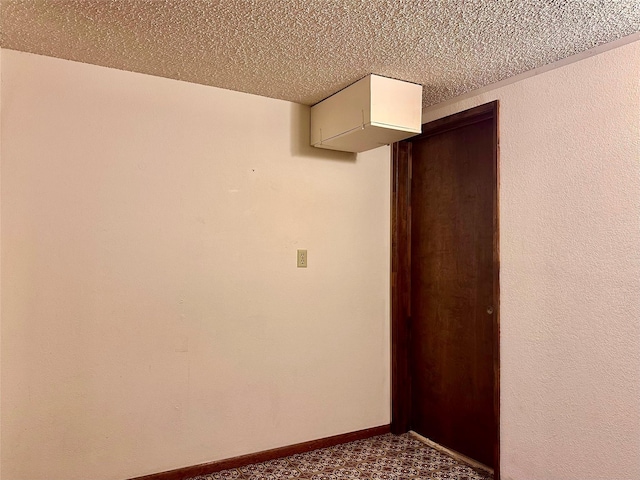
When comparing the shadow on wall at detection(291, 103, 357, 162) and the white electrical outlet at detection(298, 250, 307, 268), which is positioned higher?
the shadow on wall at detection(291, 103, 357, 162)

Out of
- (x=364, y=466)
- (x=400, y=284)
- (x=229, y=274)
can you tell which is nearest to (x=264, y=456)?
(x=364, y=466)

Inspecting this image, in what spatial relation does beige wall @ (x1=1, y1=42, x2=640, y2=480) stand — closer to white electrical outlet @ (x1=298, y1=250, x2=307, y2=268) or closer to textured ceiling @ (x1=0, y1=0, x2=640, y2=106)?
white electrical outlet @ (x1=298, y1=250, x2=307, y2=268)

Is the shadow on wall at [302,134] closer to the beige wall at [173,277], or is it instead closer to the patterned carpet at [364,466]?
the beige wall at [173,277]

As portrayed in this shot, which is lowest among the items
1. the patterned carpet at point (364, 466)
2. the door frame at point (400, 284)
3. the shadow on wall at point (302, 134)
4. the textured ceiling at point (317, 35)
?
the patterned carpet at point (364, 466)

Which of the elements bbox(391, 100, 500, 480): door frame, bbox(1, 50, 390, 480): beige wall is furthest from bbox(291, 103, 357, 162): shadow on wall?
bbox(391, 100, 500, 480): door frame

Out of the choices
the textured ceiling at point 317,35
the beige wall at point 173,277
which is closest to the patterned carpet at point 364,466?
the beige wall at point 173,277

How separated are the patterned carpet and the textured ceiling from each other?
2.23 metres

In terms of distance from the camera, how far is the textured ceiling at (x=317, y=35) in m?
1.83

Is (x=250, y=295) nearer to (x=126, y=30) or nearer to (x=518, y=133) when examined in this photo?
(x=126, y=30)

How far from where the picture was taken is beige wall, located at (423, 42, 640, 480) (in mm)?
2074

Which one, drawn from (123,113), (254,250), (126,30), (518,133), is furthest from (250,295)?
(518,133)

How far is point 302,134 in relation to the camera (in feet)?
10.0

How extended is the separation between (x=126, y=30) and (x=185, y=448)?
216cm

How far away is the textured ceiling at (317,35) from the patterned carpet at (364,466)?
223 cm
